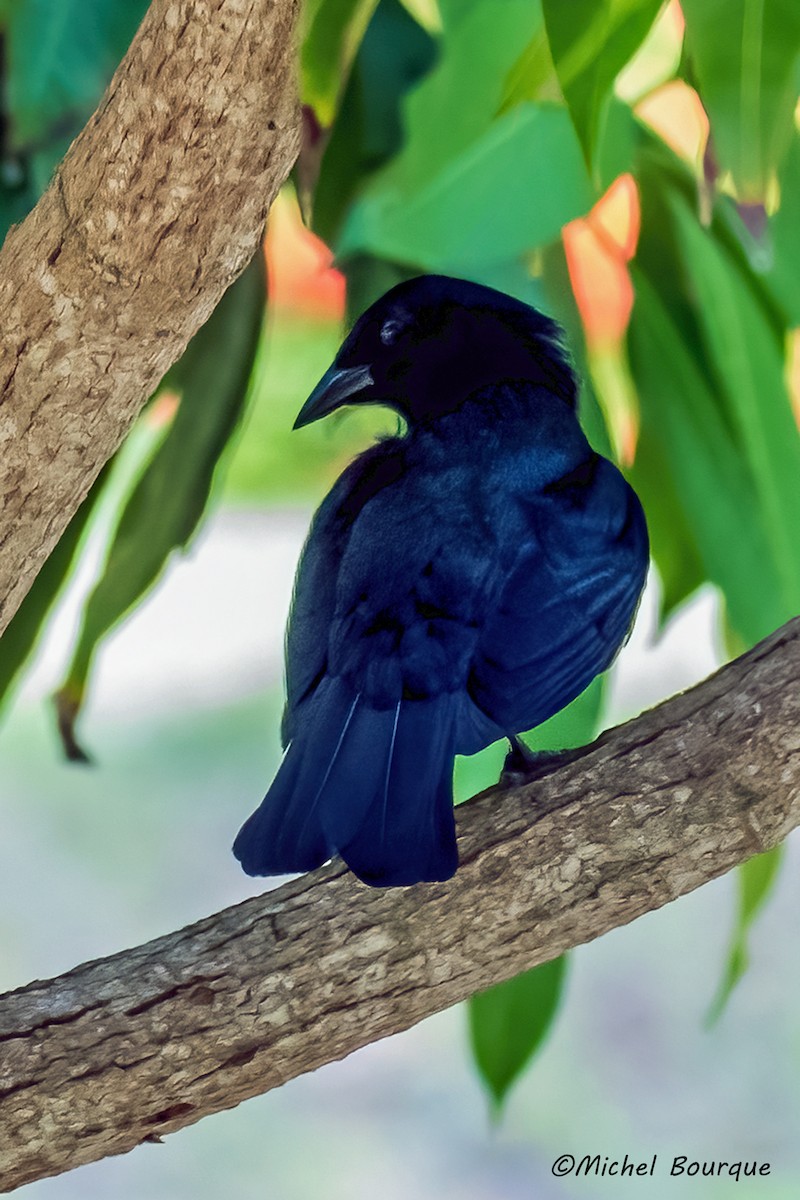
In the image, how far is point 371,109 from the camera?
846 mm

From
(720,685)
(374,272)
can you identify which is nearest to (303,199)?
(374,272)

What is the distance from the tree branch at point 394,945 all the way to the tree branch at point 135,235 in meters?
0.22

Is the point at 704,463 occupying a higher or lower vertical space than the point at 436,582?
higher

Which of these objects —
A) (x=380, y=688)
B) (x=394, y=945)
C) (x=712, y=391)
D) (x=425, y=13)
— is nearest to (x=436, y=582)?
(x=380, y=688)

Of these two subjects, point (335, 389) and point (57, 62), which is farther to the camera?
point (57, 62)

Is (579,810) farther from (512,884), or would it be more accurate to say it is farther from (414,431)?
(414,431)

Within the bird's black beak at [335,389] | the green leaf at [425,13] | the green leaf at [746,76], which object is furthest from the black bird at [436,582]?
the green leaf at [425,13]

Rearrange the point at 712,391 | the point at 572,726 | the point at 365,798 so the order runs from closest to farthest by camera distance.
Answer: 1. the point at 365,798
2. the point at 572,726
3. the point at 712,391

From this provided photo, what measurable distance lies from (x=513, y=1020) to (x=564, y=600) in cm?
43

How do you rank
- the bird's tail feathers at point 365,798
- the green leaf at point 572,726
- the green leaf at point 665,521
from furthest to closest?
the green leaf at point 665,521 < the green leaf at point 572,726 < the bird's tail feathers at point 365,798

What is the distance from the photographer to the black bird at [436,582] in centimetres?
54

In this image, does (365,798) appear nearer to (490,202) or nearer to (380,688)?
(380,688)

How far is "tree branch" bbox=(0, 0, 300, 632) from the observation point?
20.7 inches

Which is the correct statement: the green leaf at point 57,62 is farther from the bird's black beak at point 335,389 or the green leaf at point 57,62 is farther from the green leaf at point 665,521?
the green leaf at point 665,521
